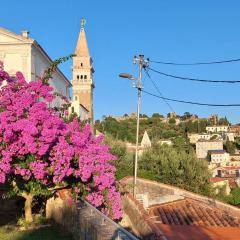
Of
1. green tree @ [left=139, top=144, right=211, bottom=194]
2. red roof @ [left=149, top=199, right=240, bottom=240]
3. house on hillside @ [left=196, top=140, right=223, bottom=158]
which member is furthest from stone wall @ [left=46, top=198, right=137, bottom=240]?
house on hillside @ [left=196, top=140, right=223, bottom=158]

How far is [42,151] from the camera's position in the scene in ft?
34.1

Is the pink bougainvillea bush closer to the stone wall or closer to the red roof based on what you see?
the stone wall

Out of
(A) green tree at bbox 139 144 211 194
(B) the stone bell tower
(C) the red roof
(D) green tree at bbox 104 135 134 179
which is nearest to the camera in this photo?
(C) the red roof

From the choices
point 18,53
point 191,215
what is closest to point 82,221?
point 191,215

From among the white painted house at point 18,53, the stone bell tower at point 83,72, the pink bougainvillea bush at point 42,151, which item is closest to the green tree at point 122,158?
the white painted house at point 18,53

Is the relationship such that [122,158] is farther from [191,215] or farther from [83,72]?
[83,72]

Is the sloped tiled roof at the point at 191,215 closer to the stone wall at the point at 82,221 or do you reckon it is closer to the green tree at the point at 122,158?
the stone wall at the point at 82,221

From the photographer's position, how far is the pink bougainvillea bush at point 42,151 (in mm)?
10352

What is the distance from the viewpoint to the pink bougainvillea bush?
10.4 metres

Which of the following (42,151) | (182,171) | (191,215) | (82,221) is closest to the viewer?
(82,221)

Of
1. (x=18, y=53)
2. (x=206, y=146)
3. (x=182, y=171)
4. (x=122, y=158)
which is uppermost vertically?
(x=18, y=53)

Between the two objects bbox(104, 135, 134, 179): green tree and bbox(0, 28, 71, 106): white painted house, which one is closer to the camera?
bbox(104, 135, 134, 179): green tree

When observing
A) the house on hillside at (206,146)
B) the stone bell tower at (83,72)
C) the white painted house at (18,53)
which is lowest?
the house on hillside at (206,146)

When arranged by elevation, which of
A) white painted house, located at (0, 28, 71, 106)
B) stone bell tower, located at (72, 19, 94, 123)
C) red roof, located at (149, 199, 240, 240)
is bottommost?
red roof, located at (149, 199, 240, 240)
